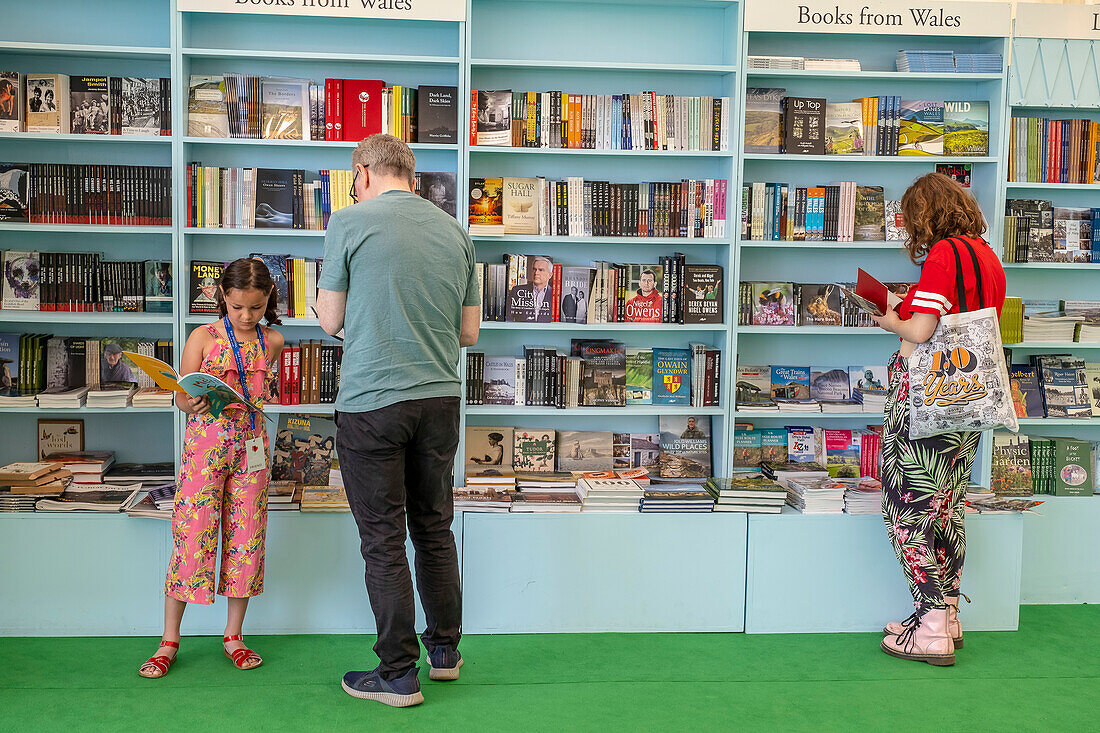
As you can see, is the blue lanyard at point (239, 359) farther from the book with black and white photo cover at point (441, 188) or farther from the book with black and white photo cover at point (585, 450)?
the book with black and white photo cover at point (585, 450)

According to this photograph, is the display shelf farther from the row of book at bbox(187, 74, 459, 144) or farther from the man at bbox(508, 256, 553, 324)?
the man at bbox(508, 256, 553, 324)

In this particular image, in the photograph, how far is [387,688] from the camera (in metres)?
3.19

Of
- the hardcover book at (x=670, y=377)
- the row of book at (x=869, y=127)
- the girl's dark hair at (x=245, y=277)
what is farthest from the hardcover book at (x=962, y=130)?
the girl's dark hair at (x=245, y=277)

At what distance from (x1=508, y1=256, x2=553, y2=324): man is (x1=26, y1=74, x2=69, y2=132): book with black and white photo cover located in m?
2.03

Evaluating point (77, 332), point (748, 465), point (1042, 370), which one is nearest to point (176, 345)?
point (77, 332)

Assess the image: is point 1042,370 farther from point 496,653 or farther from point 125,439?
point 125,439

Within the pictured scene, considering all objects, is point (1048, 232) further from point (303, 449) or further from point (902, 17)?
point (303, 449)

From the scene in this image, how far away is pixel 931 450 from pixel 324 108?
282 centimetres

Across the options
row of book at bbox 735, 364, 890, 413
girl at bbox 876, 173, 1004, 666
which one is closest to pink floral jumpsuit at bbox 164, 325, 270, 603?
row of book at bbox 735, 364, 890, 413

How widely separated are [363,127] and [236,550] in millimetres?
1876

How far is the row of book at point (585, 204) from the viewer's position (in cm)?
440

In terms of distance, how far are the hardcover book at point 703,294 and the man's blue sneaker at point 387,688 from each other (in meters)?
2.02

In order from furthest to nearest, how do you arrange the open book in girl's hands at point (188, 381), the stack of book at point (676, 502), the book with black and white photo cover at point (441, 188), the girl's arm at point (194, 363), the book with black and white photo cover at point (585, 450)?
1. the book with black and white photo cover at point (585, 450)
2. the book with black and white photo cover at point (441, 188)
3. the stack of book at point (676, 502)
4. the girl's arm at point (194, 363)
5. the open book in girl's hands at point (188, 381)

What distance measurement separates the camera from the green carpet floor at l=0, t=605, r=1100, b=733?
10.1ft
